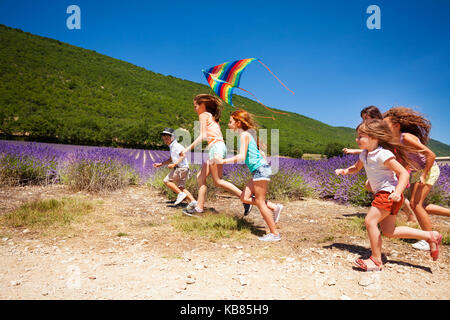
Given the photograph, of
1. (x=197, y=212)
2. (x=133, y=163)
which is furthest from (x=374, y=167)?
(x=133, y=163)

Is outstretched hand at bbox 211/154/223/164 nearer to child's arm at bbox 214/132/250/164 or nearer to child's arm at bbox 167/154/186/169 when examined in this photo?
child's arm at bbox 214/132/250/164

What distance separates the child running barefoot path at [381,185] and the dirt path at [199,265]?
0.76ft

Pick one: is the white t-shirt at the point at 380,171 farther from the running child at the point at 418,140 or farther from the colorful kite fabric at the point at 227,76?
the colorful kite fabric at the point at 227,76

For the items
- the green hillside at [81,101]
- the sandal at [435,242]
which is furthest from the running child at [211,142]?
the green hillside at [81,101]

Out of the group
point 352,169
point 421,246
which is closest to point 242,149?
point 352,169

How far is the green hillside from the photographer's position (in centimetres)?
2480

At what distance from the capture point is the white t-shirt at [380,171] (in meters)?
2.25

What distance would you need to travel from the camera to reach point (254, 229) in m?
3.53

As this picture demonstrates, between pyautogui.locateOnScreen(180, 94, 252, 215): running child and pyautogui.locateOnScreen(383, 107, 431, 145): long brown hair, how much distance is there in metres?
2.13

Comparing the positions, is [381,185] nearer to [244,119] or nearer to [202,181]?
[244,119]

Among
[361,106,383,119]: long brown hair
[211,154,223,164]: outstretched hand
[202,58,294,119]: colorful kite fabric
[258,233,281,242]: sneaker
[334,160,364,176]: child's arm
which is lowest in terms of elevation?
[258,233,281,242]: sneaker

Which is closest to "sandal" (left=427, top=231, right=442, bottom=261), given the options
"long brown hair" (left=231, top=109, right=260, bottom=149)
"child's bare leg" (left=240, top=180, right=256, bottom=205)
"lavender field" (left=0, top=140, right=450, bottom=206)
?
"child's bare leg" (left=240, top=180, right=256, bottom=205)

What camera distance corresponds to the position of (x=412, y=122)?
289cm
